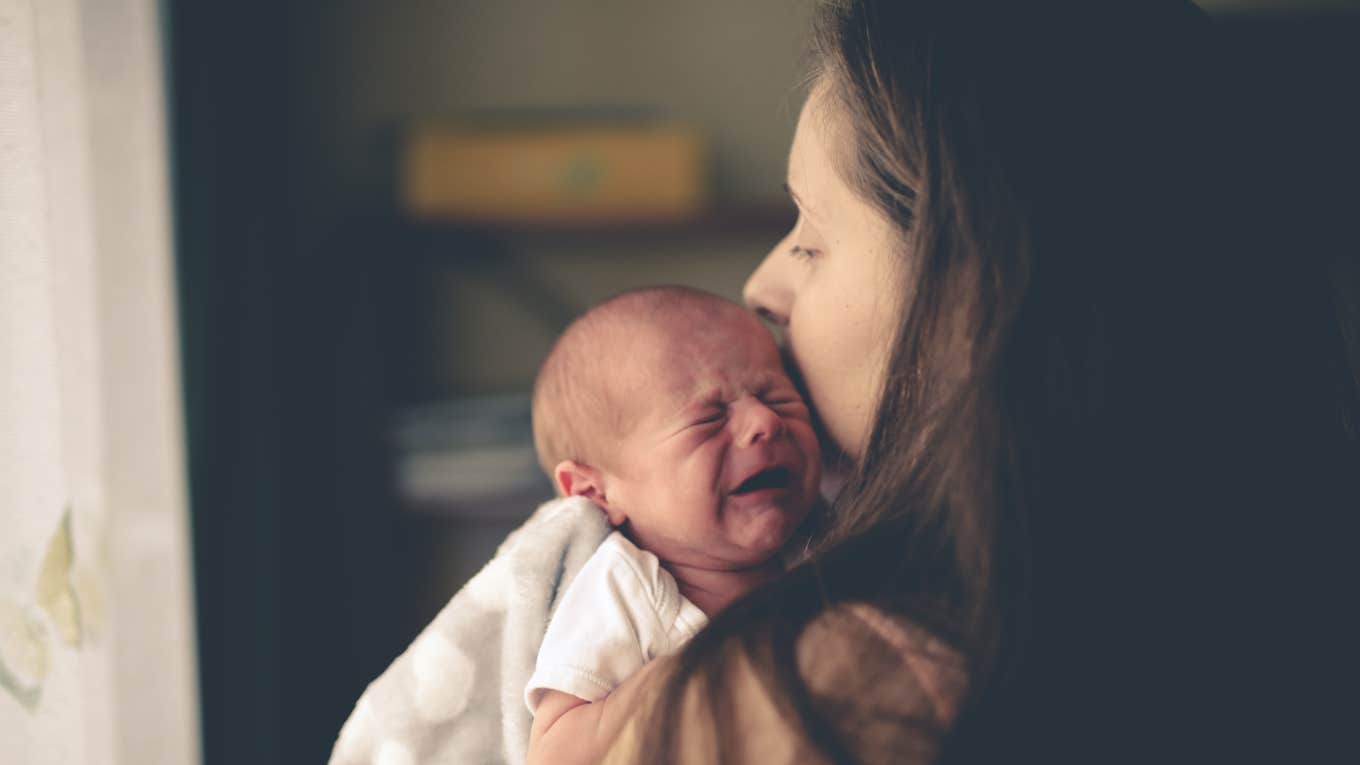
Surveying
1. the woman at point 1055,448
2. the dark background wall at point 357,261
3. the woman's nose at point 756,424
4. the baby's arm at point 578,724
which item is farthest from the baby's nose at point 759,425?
the dark background wall at point 357,261

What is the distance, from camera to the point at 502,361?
2.38 meters

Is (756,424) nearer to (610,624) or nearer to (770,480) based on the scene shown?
(770,480)

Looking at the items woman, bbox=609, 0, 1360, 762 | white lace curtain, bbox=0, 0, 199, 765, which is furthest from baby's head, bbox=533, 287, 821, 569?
white lace curtain, bbox=0, 0, 199, 765

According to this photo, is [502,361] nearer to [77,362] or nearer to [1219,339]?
[77,362]

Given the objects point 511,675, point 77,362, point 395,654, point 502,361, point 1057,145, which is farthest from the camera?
point 502,361

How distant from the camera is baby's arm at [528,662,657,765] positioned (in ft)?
2.23

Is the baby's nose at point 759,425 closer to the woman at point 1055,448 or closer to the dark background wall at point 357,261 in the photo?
the woman at point 1055,448

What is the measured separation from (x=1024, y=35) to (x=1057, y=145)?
8 centimetres

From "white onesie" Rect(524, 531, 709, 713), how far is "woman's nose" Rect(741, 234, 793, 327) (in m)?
0.25

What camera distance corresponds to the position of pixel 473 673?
0.84 meters

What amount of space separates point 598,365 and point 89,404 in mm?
491

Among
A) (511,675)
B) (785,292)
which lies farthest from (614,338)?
(511,675)

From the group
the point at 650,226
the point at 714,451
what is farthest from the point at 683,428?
the point at 650,226

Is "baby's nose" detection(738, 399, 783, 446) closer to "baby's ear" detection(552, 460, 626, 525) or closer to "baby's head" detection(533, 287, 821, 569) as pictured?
"baby's head" detection(533, 287, 821, 569)
